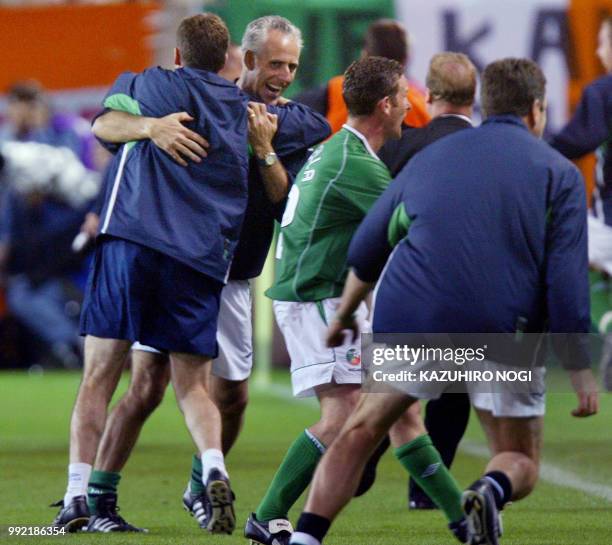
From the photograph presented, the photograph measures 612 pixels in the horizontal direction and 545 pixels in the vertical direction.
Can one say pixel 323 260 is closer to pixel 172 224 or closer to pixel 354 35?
pixel 172 224

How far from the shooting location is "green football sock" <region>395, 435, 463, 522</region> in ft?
21.0

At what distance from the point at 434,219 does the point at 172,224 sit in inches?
64.8

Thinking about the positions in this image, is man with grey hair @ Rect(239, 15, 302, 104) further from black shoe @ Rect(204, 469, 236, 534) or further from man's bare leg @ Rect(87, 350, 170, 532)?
black shoe @ Rect(204, 469, 236, 534)

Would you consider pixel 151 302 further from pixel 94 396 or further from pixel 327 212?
pixel 327 212

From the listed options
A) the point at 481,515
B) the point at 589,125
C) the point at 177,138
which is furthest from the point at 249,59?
the point at 589,125

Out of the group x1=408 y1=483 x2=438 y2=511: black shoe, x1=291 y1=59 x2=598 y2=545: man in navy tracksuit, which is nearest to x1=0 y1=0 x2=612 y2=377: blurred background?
x1=408 y1=483 x2=438 y2=511: black shoe

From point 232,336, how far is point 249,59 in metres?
1.23

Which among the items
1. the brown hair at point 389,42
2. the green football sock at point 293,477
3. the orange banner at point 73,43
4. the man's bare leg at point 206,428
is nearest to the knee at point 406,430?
the green football sock at point 293,477

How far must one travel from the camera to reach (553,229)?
5418 mm

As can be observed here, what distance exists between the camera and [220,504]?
642cm

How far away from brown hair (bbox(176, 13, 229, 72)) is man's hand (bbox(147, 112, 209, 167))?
305 millimetres

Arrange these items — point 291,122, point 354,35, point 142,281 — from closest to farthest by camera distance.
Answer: point 142,281
point 291,122
point 354,35

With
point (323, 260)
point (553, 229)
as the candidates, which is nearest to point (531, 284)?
point (553, 229)

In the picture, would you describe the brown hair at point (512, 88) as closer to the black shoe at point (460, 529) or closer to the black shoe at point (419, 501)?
the black shoe at point (460, 529)
